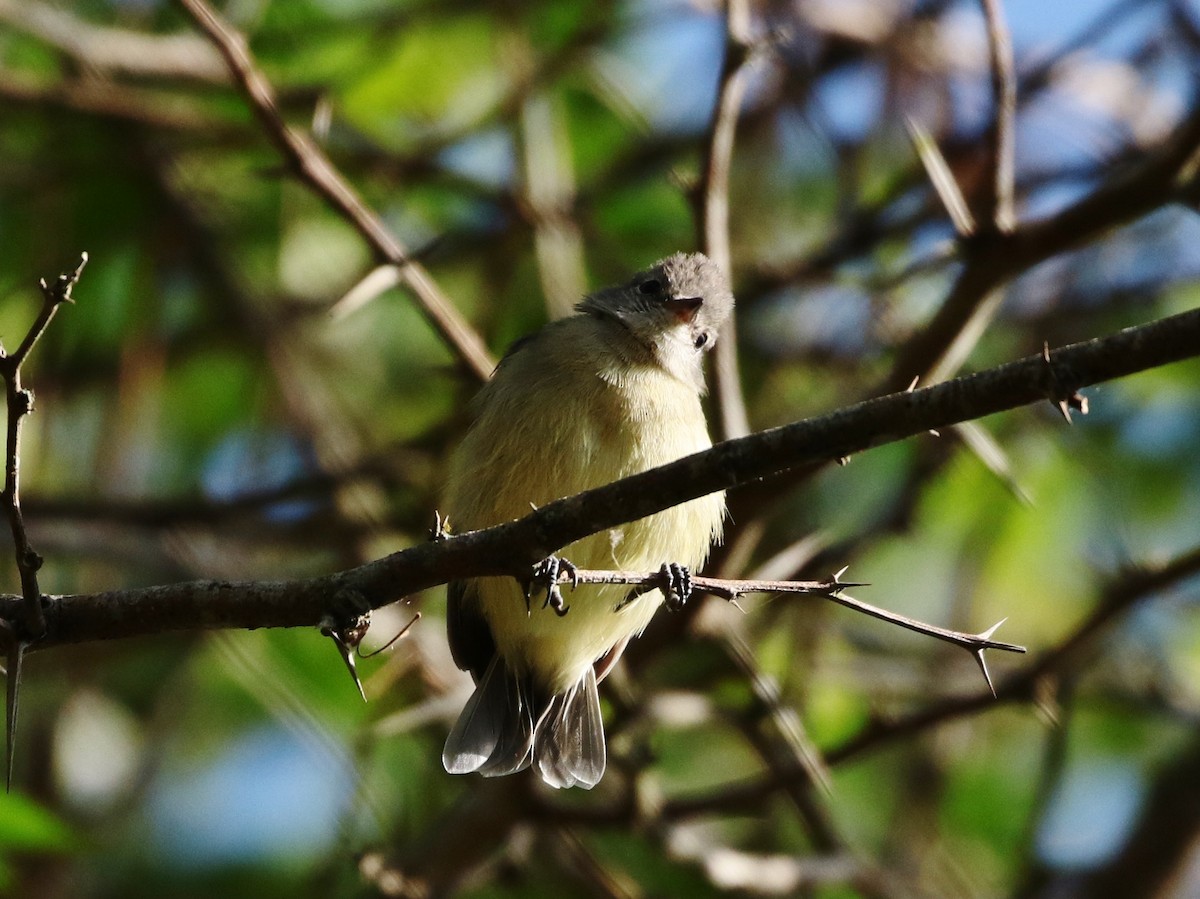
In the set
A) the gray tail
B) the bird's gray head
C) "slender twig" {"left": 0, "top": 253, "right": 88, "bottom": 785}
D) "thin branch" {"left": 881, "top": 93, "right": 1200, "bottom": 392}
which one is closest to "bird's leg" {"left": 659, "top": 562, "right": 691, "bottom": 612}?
the gray tail

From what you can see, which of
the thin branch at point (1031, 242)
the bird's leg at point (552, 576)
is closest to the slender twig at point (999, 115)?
the thin branch at point (1031, 242)

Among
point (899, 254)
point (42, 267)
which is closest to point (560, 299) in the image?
point (899, 254)

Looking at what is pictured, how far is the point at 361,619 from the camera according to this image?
2.68 metres

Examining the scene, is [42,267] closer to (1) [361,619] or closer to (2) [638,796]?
(2) [638,796]

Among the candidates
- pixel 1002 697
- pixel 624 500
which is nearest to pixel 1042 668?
pixel 1002 697

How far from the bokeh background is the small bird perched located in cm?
54

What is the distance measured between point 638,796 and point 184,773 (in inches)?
110

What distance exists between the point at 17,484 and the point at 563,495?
1.81m

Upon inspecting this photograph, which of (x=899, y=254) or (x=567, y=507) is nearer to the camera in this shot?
(x=567, y=507)

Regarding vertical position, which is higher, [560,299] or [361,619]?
[560,299]

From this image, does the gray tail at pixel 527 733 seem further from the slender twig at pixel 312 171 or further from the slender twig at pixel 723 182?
the slender twig at pixel 312 171

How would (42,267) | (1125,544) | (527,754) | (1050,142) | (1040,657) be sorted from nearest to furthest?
1. (527,754)
2. (1040,657)
3. (1125,544)
4. (42,267)
5. (1050,142)

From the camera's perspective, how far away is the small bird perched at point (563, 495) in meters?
4.00

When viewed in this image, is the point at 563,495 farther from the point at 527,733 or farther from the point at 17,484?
the point at 17,484
